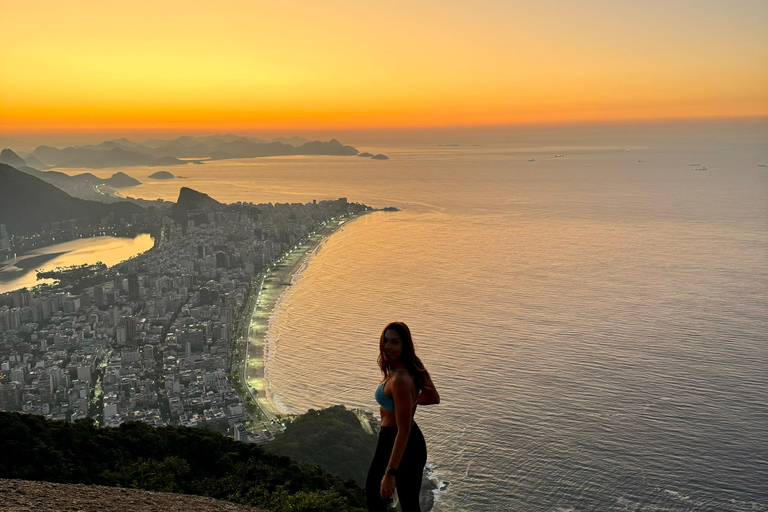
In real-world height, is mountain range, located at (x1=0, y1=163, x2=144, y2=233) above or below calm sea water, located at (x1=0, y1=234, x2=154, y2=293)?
above

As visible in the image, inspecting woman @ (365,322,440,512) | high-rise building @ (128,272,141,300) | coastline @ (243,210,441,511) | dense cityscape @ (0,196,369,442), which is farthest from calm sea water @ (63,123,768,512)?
woman @ (365,322,440,512)

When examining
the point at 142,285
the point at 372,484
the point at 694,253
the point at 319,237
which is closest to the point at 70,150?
the point at 319,237

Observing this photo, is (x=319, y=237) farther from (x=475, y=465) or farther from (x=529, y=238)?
(x=475, y=465)

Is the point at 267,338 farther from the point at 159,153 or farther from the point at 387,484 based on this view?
the point at 159,153

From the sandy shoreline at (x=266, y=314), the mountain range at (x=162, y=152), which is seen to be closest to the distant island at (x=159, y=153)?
the mountain range at (x=162, y=152)

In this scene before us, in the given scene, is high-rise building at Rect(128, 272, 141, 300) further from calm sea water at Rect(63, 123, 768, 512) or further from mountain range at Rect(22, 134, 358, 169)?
mountain range at Rect(22, 134, 358, 169)

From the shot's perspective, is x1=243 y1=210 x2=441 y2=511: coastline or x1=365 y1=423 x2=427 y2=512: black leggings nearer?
x1=365 y1=423 x2=427 y2=512: black leggings

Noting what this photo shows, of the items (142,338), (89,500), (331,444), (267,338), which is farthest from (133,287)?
(89,500)
